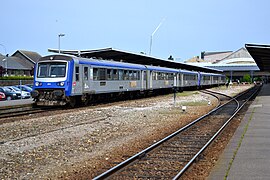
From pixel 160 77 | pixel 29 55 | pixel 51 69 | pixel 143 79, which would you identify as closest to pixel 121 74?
pixel 143 79

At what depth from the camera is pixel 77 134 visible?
11727 mm

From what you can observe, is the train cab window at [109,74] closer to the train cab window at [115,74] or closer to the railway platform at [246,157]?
the train cab window at [115,74]

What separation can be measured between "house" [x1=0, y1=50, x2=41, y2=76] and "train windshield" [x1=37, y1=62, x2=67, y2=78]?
4648 cm

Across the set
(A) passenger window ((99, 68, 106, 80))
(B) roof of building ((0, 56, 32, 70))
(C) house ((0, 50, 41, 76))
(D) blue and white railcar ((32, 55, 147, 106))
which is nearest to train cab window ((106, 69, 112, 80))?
(A) passenger window ((99, 68, 106, 80))

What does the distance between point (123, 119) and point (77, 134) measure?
4418 millimetres

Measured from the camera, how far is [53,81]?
19.6 m

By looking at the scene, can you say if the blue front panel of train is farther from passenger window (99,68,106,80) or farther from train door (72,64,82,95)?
passenger window (99,68,106,80)

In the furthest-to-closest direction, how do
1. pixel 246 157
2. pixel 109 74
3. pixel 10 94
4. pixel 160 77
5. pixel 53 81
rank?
1. pixel 160 77
2. pixel 10 94
3. pixel 109 74
4. pixel 53 81
5. pixel 246 157

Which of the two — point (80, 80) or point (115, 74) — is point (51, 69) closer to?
point (80, 80)

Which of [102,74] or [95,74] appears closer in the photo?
[95,74]

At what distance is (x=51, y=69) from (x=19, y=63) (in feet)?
→ 208

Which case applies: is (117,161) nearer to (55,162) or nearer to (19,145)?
(55,162)

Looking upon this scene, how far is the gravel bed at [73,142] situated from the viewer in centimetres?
736

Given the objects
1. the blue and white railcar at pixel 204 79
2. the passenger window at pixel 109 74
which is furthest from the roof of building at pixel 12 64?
the passenger window at pixel 109 74
